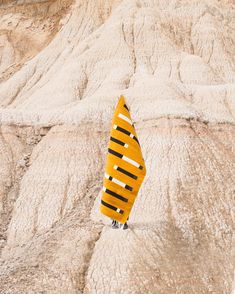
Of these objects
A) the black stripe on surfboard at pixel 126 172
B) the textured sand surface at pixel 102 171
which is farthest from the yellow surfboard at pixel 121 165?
the textured sand surface at pixel 102 171

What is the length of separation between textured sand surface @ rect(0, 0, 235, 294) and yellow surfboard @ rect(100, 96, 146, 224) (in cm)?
178

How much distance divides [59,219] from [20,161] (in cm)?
494

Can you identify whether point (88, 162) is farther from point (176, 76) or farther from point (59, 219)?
point (176, 76)

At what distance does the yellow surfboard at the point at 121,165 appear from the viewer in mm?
16625

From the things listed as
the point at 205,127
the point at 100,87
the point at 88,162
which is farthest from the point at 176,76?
the point at 88,162

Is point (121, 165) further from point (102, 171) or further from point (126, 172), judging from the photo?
point (102, 171)

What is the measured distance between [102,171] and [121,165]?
8.56m

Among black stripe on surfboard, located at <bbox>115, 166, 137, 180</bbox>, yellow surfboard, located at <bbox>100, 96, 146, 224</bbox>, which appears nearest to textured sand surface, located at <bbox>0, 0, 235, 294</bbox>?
yellow surfboard, located at <bbox>100, 96, 146, 224</bbox>

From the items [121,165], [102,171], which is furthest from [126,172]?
[102,171]

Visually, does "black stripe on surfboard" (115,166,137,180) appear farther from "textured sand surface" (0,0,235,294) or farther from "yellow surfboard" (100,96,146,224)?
"textured sand surface" (0,0,235,294)

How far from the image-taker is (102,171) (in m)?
25.1

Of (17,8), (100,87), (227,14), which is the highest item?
(227,14)

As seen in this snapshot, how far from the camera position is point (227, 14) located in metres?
52.8

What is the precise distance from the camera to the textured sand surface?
17469 millimetres
